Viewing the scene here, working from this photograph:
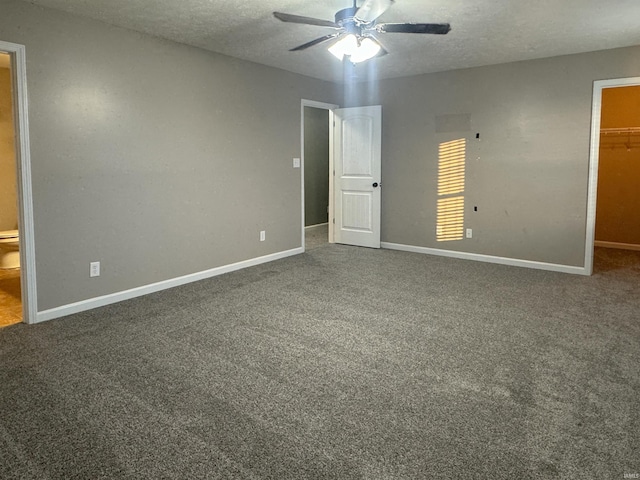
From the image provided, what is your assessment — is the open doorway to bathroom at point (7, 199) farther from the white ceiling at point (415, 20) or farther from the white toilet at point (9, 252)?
the white ceiling at point (415, 20)

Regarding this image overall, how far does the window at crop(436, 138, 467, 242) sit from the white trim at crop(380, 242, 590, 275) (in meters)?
0.20

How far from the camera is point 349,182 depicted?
6.61 m

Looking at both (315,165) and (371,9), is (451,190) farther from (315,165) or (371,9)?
(371,9)

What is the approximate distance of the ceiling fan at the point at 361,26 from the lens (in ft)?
9.50

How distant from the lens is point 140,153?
163 inches

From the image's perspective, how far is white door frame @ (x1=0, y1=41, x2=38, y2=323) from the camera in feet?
10.8

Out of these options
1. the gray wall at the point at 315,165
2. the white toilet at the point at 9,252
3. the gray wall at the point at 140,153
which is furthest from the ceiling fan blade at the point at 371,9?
the gray wall at the point at 315,165

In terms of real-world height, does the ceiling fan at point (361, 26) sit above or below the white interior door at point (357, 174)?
above

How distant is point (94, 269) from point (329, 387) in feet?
8.29

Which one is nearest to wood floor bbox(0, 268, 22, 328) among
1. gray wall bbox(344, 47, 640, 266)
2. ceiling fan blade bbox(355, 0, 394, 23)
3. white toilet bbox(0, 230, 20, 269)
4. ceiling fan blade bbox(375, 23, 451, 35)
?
white toilet bbox(0, 230, 20, 269)

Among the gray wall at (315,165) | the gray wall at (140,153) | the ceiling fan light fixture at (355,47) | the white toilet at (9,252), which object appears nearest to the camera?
the ceiling fan light fixture at (355,47)

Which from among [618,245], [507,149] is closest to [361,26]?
[507,149]

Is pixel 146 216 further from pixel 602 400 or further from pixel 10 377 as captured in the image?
pixel 602 400

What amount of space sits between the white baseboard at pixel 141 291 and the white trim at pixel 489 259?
179 centimetres
